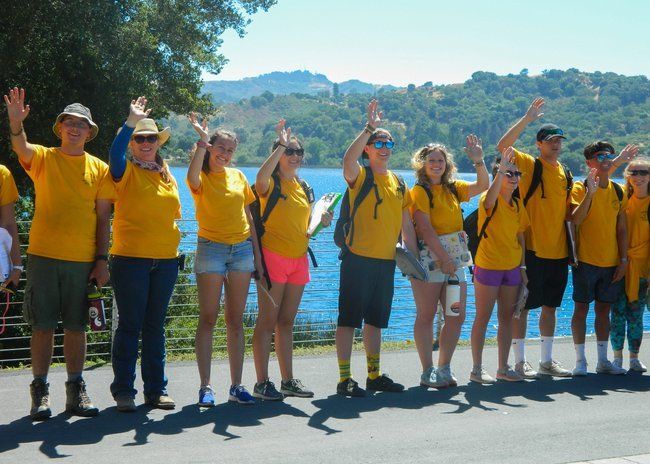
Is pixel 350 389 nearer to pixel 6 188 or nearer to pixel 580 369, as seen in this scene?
pixel 580 369

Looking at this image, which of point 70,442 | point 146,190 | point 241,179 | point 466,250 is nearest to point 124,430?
point 70,442

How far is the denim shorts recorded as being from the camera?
21.6 ft

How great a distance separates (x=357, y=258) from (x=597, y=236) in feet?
8.01

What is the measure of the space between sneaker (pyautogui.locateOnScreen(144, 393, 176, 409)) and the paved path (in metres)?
0.08

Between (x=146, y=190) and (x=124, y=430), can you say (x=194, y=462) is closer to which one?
(x=124, y=430)

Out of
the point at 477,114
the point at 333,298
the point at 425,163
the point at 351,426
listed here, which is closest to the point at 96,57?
the point at 333,298

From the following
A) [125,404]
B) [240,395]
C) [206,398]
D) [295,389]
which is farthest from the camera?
[295,389]

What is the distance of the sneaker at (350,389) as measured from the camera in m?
7.12

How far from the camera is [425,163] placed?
755cm

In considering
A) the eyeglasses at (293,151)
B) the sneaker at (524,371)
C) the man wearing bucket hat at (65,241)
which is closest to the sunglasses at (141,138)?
the man wearing bucket hat at (65,241)

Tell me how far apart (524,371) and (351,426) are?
2.46m

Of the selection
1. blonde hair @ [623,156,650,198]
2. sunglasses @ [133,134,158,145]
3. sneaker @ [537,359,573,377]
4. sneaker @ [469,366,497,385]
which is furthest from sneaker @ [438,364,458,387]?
sunglasses @ [133,134,158,145]

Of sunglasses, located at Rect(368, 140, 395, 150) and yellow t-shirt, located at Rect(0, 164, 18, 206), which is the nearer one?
yellow t-shirt, located at Rect(0, 164, 18, 206)

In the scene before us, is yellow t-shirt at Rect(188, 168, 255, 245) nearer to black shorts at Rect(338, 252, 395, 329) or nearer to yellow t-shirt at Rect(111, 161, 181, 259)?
yellow t-shirt at Rect(111, 161, 181, 259)
